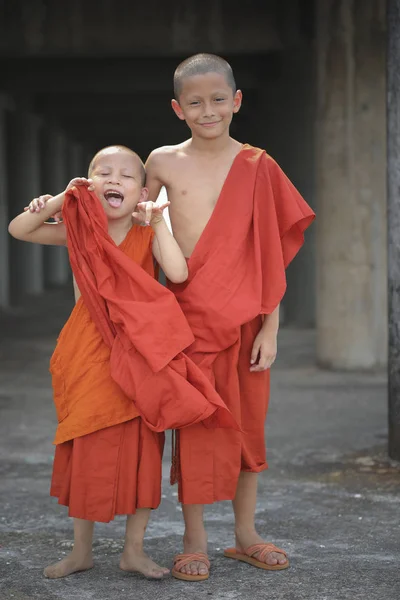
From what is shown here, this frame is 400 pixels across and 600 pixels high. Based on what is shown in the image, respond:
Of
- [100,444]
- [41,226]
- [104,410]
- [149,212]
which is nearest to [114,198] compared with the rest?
[149,212]

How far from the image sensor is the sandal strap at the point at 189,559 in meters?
3.61

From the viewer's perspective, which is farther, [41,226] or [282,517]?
[282,517]

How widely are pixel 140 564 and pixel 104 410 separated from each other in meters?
0.55

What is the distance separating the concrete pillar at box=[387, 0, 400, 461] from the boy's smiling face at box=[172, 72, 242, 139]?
6.28 feet

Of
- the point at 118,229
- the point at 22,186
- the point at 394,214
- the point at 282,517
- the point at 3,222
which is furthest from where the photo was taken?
the point at 22,186

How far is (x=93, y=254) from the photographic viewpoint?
136 inches

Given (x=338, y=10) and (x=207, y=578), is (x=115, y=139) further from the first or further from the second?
(x=207, y=578)

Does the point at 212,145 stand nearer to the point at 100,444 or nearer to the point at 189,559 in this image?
the point at 100,444

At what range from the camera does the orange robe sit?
11.6ft

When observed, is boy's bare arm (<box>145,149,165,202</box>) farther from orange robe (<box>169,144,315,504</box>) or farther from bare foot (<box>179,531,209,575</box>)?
bare foot (<box>179,531,209,575</box>)

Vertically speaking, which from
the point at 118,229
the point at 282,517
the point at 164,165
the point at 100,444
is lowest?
the point at 282,517

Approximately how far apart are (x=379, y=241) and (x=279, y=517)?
4948mm

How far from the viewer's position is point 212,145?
12.1 feet

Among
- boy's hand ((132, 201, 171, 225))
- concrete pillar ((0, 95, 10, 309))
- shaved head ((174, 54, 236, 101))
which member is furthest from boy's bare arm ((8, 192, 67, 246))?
concrete pillar ((0, 95, 10, 309))
